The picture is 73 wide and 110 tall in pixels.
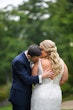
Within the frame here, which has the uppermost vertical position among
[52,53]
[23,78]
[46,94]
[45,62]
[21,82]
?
[52,53]

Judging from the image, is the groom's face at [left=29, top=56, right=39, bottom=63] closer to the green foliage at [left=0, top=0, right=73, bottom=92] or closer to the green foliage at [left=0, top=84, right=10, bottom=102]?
the green foliage at [left=0, top=0, right=73, bottom=92]

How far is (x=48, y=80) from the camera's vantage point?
19.0ft

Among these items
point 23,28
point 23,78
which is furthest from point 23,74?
point 23,28

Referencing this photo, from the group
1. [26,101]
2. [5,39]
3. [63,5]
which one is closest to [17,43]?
[5,39]


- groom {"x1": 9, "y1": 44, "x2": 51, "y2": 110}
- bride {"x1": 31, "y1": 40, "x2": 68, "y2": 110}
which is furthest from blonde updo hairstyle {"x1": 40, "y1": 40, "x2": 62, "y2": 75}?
groom {"x1": 9, "y1": 44, "x2": 51, "y2": 110}

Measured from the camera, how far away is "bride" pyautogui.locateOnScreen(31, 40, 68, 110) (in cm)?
573

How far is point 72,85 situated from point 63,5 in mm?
5995

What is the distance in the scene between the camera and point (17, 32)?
3769 centimetres

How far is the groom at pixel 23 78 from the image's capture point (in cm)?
568

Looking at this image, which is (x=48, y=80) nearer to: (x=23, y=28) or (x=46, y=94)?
(x=46, y=94)

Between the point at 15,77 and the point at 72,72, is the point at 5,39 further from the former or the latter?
the point at 15,77

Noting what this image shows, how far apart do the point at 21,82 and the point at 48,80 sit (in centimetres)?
35

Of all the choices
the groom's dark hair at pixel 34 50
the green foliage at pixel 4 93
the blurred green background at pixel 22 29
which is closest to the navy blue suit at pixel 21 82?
the groom's dark hair at pixel 34 50

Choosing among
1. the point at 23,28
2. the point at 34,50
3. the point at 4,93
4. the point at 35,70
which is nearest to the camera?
the point at 34,50
